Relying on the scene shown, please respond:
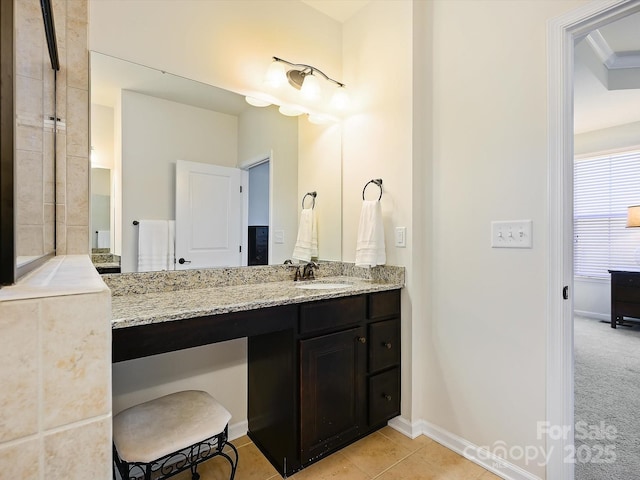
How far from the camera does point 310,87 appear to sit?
206cm

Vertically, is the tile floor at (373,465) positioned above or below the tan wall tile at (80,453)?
below

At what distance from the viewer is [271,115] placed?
6.81 ft

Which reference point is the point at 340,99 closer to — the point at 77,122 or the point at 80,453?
the point at 77,122

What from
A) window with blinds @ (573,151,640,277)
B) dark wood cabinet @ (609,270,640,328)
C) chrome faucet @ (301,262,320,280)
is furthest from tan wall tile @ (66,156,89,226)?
window with blinds @ (573,151,640,277)

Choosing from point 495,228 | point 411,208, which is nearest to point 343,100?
point 411,208

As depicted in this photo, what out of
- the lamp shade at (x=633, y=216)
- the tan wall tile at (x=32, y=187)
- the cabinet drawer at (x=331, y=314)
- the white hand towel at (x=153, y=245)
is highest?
the lamp shade at (x=633, y=216)

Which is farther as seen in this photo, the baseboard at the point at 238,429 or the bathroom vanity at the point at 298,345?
the baseboard at the point at 238,429

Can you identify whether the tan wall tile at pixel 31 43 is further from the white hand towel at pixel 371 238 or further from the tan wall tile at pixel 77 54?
the white hand towel at pixel 371 238

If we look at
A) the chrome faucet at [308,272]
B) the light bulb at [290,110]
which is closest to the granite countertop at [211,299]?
the chrome faucet at [308,272]

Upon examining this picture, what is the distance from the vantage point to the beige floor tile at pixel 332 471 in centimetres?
157

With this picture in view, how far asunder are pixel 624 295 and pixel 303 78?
453 centimetres

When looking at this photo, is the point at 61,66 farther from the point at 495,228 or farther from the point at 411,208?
the point at 495,228

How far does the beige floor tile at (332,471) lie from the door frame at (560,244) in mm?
855

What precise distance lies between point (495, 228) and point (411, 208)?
0.45 metres
